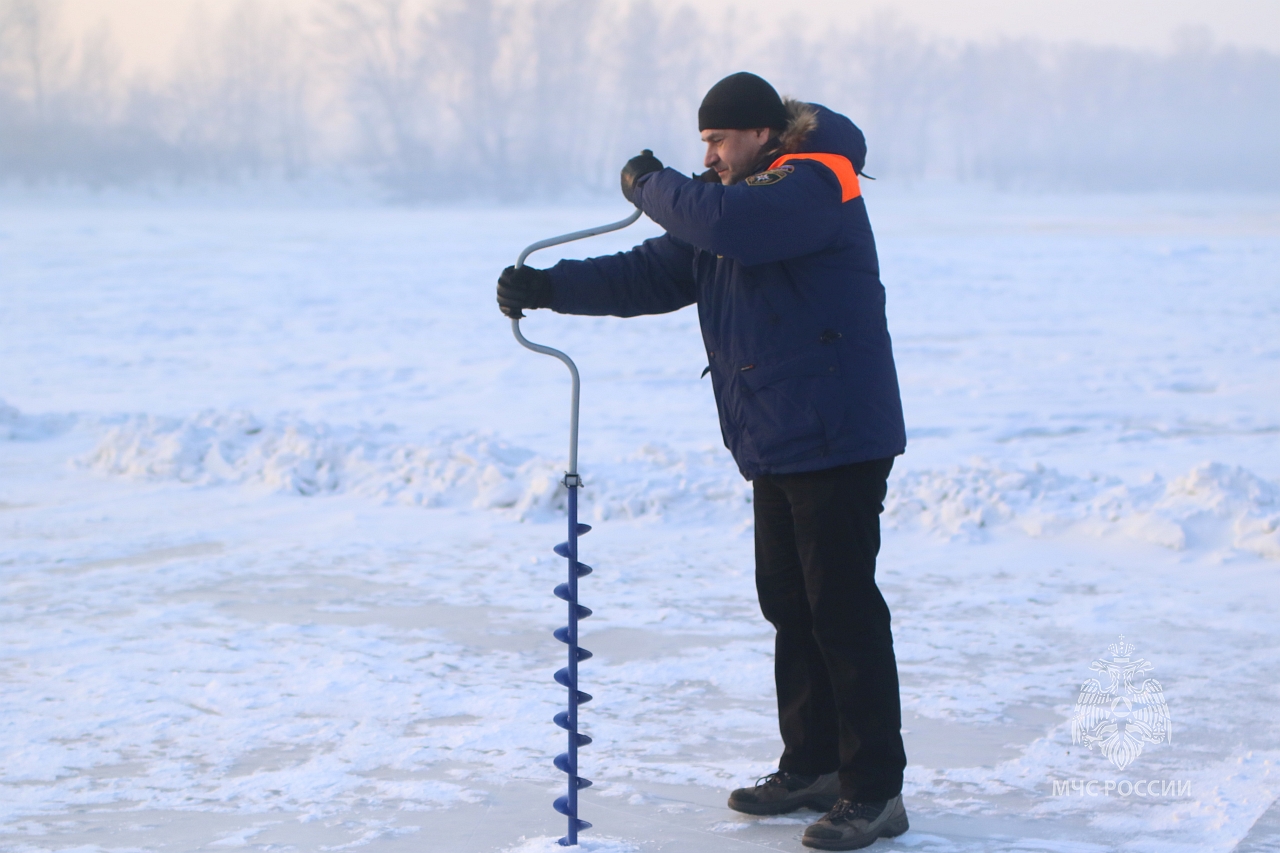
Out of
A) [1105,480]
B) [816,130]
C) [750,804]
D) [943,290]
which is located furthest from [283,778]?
[943,290]

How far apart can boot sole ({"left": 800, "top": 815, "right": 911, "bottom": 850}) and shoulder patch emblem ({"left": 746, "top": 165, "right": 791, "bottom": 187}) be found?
1336mm

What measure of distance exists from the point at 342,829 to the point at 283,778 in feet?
1.13

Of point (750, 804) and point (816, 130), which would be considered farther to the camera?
point (750, 804)

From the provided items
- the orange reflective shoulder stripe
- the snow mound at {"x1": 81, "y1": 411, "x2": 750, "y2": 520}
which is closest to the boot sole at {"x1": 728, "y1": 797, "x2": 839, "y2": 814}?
the orange reflective shoulder stripe

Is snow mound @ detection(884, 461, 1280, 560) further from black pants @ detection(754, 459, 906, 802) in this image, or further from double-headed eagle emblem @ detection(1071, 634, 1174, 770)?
black pants @ detection(754, 459, 906, 802)

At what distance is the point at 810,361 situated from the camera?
2527mm

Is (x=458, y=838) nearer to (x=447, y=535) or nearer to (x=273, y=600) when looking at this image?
(x=273, y=600)

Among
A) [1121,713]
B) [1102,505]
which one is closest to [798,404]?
[1121,713]

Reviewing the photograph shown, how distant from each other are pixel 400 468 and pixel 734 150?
417cm

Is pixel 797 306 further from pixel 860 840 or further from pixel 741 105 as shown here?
→ pixel 860 840

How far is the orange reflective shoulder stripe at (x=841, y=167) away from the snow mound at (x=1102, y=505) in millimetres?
3102

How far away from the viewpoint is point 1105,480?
605 centimetres

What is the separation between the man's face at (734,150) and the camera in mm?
2611

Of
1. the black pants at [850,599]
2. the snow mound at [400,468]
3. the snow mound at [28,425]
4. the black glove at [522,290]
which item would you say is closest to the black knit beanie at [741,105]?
the black glove at [522,290]
